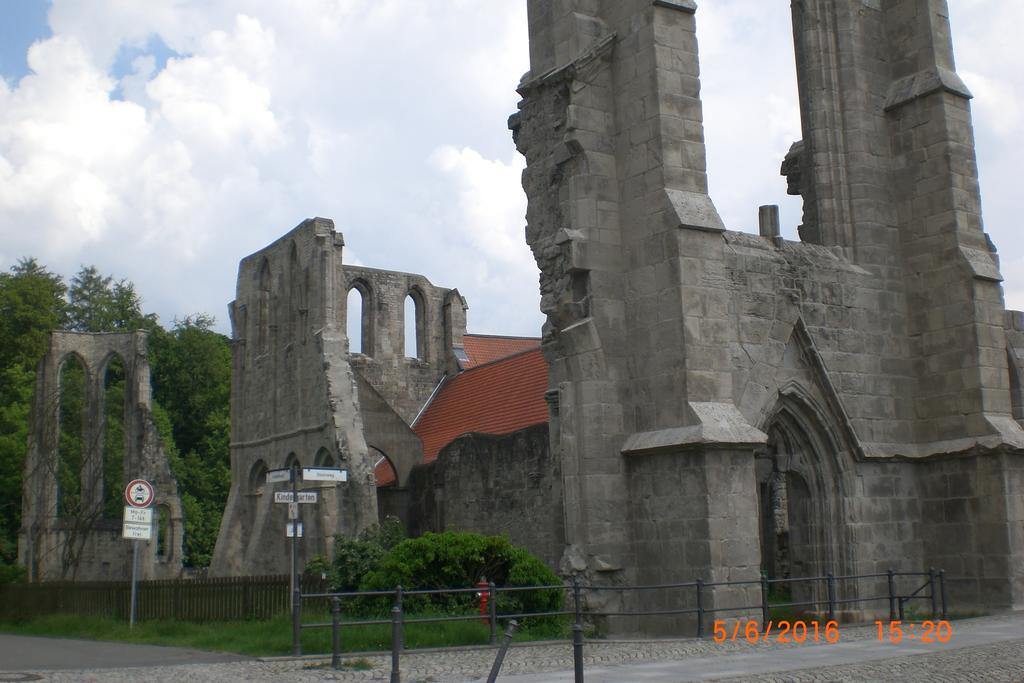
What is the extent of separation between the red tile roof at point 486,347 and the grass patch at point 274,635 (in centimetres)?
1787

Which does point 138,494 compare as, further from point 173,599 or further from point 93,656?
point 93,656

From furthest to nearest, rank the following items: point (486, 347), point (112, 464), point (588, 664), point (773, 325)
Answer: point (112, 464), point (486, 347), point (773, 325), point (588, 664)

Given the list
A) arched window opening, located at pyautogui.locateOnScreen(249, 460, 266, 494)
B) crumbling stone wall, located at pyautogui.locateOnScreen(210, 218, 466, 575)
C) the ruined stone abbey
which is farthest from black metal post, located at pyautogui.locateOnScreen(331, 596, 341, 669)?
arched window opening, located at pyautogui.locateOnScreen(249, 460, 266, 494)

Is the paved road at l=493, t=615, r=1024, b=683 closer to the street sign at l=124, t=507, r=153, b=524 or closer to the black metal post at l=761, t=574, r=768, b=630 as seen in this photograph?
the black metal post at l=761, t=574, r=768, b=630

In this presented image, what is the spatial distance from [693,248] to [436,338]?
20.6 m

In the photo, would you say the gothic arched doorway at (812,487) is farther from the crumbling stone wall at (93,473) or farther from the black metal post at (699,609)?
the crumbling stone wall at (93,473)

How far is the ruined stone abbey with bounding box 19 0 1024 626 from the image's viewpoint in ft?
→ 49.2

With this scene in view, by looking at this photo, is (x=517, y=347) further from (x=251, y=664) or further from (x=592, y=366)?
(x=251, y=664)

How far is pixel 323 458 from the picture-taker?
2906 cm

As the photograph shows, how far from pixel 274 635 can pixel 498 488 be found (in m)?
9.43

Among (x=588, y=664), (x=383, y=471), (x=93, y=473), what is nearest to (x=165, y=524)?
(x=93, y=473)

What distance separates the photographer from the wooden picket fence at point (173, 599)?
675 inches

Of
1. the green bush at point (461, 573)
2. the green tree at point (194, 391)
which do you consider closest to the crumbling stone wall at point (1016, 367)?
the green bush at point (461, 573)
